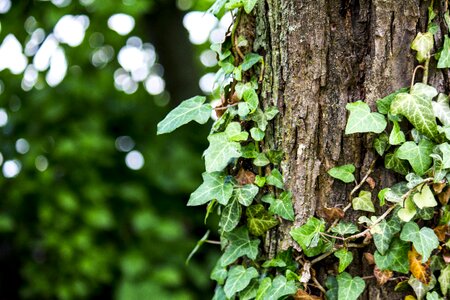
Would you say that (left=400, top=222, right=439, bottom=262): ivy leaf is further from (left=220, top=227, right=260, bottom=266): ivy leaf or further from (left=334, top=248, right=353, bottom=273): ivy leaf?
(left=220, top=227, right=260, bottom=266): ivy leaf

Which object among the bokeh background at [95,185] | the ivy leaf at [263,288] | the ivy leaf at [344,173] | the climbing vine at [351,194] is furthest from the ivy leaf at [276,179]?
the bokeh background at [95,185]

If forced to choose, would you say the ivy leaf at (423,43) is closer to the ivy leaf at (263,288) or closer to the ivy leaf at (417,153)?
the ivy leaf at (417,153)

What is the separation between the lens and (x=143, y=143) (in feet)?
11.4

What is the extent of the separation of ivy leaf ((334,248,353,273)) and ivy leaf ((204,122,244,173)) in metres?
0.30

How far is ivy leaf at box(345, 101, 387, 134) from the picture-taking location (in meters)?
1.07

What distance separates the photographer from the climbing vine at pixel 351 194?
42.5 inches

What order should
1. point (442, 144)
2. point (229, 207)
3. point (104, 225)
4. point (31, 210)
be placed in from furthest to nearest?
point (31, 210), point (104, 225), point (229, 207), point (442, 144)

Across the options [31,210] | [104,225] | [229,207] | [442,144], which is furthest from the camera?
[31,210]

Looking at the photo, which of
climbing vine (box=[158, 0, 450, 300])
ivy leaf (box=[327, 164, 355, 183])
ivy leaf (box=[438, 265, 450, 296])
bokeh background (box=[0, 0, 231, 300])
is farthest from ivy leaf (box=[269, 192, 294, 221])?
bokeh background (box=[0, 0, 231, 300])

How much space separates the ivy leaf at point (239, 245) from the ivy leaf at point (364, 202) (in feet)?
0.78

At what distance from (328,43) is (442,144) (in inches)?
12.3

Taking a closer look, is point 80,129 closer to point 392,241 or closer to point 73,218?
point 73,218

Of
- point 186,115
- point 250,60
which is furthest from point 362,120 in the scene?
point 186,115

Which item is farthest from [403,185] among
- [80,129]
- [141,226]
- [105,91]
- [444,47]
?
[105,91]
